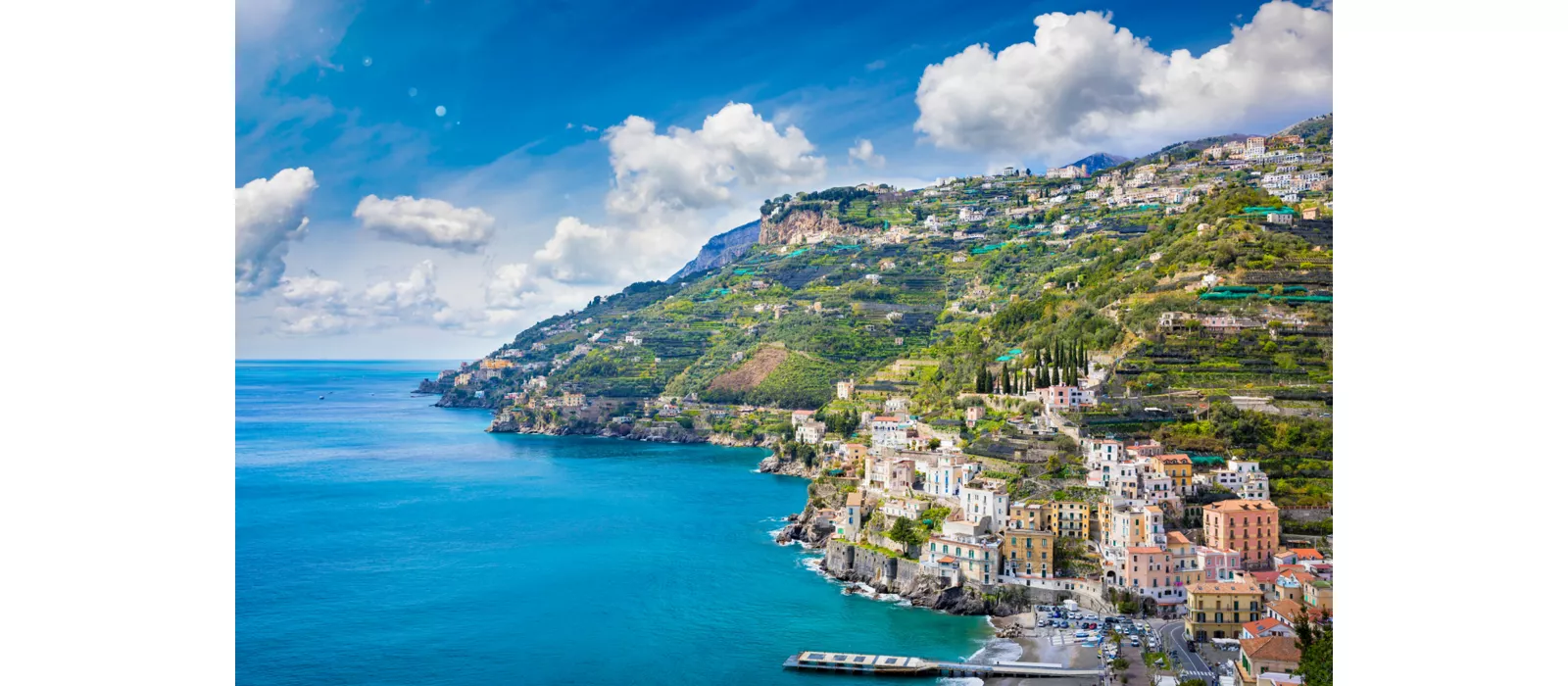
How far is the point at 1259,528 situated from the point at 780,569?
431 centimetres

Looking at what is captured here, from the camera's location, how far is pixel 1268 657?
4.86 meters

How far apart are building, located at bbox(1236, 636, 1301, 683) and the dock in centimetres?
82

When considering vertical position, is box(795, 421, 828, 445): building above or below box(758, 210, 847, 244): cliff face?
Answer: below

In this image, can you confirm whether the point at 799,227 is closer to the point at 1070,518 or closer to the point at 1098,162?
the point at 1098,162

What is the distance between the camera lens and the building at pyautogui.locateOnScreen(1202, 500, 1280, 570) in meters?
6.60

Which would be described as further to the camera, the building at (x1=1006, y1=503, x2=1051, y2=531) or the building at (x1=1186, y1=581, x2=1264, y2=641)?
the building at (x1=1006, y1=503, x2=1051, y2=531)

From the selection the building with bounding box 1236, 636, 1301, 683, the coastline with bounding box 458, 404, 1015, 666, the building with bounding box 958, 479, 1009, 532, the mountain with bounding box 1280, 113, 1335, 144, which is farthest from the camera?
the mountain with bounding box 1280, 113, 1335, 144

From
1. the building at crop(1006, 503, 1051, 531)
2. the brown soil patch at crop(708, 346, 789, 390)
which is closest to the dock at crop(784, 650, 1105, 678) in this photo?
the building at crop(1006, 503, 1051, 531)

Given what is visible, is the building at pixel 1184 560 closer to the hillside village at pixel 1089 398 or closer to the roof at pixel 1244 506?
the hillside village at pixel 1089 398

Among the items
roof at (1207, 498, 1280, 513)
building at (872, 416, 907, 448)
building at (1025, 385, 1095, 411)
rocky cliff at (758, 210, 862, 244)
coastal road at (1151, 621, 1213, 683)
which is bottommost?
coastal road at (1151, 621, 1213, 683)

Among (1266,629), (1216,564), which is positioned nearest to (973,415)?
(1216,564)

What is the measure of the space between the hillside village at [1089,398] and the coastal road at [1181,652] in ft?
0.58

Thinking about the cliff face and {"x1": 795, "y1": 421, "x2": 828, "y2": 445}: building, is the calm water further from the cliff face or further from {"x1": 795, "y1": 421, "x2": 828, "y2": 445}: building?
the cliff face
